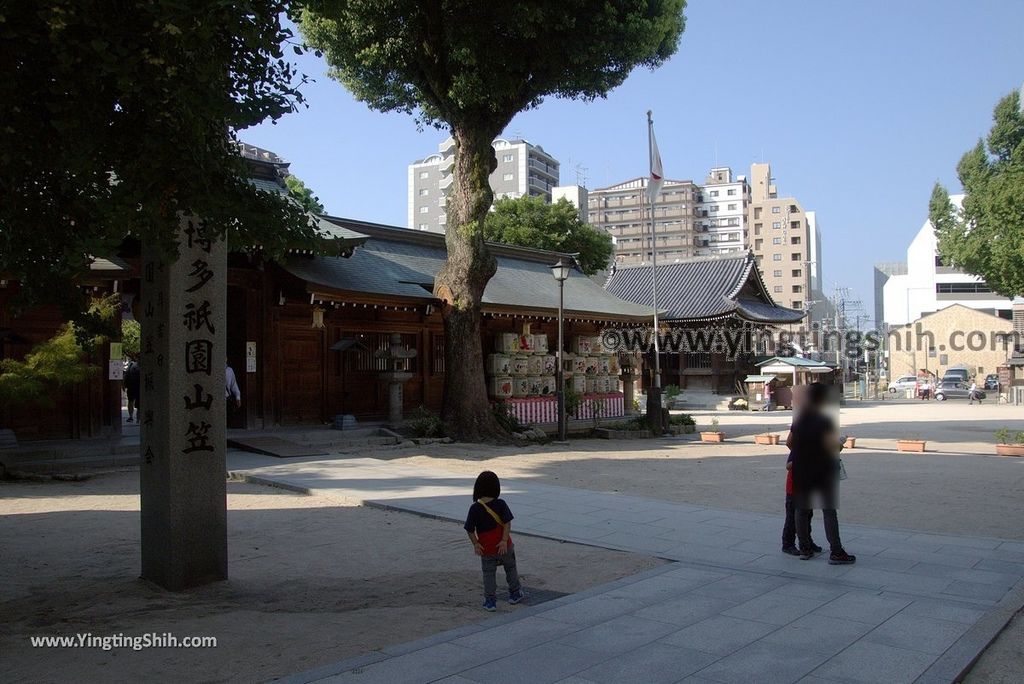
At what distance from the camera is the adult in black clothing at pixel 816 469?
666 cm

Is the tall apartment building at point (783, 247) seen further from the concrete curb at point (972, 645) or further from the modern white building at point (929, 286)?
the concrete curb at point (972, 645)

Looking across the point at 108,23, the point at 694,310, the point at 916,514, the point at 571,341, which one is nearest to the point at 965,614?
the point at 916,514

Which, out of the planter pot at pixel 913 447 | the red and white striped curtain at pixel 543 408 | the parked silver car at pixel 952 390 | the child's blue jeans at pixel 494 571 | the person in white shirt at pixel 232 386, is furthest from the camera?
the parked silver car at pixel 952 390

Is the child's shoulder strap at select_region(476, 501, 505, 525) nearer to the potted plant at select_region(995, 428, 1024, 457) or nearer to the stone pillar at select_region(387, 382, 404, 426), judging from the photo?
the stone pillar at select_region(387, 382, 404, 426)

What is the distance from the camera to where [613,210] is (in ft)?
324

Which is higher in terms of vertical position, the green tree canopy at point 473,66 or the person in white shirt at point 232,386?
the green tree canopy at point 473,66

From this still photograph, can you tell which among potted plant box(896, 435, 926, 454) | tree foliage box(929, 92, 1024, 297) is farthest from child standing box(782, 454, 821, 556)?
tree foliage box(929, 92, 1024, 297)

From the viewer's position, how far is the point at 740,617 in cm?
519

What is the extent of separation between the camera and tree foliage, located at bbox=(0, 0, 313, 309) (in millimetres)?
4277

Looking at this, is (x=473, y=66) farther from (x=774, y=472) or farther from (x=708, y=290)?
(x=708, y=290)

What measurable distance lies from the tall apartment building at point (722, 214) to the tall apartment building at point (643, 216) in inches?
55.6

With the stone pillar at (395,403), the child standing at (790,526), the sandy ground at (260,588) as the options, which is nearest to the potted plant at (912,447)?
the child standing at (790,526)

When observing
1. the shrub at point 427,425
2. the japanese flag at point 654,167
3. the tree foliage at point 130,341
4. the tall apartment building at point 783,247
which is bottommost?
the shrub at point 427,425

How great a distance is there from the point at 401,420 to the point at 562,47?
924 centimetres
